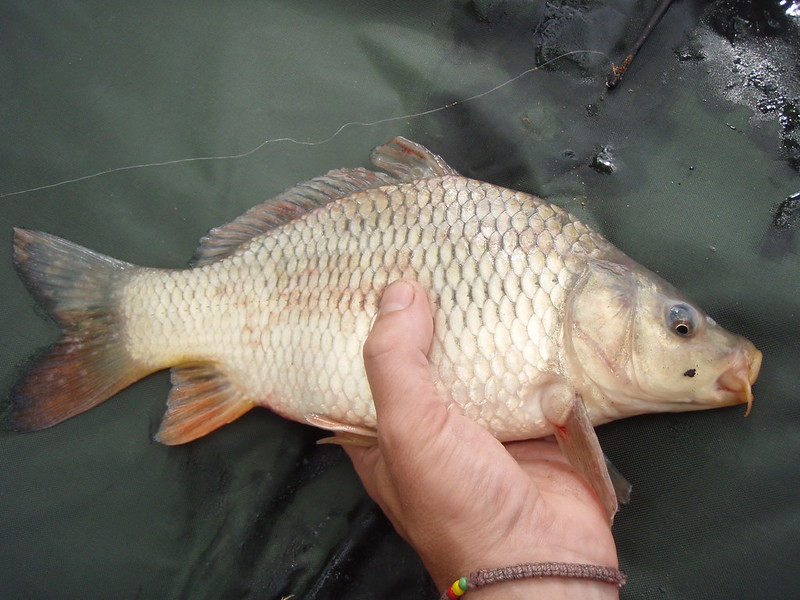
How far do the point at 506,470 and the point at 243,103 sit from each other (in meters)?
1.35

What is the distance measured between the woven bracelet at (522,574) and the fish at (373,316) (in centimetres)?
17

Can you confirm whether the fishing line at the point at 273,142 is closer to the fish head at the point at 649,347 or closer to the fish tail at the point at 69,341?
the fish tail at the point at 69,341

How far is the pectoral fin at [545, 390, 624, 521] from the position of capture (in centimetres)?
112

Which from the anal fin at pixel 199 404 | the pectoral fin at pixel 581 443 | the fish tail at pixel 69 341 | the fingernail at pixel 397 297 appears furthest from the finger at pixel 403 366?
the fish tail at pixel 69 341

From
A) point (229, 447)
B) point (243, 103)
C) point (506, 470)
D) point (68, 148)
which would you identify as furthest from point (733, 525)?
point (68, 148)

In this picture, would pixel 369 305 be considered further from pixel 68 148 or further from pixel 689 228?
pixel 68 148

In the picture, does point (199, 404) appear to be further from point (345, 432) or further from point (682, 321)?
point (682, 321)

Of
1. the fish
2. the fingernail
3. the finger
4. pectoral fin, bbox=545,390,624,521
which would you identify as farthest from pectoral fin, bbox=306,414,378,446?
pectoral fin, bbox=545,390,624,521

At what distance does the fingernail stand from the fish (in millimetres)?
55

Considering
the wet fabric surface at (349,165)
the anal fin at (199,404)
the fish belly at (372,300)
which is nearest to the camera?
the fish belly at (372,300)

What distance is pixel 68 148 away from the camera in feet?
5.52

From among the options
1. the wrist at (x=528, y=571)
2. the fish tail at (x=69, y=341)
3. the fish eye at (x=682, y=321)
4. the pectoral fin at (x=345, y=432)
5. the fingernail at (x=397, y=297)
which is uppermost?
the fish eye at (x=682, y=321)

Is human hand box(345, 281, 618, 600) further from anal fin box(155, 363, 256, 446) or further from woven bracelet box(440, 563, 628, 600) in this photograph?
anal fin box(155, 363, 256, 446)

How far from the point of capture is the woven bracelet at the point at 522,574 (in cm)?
99
